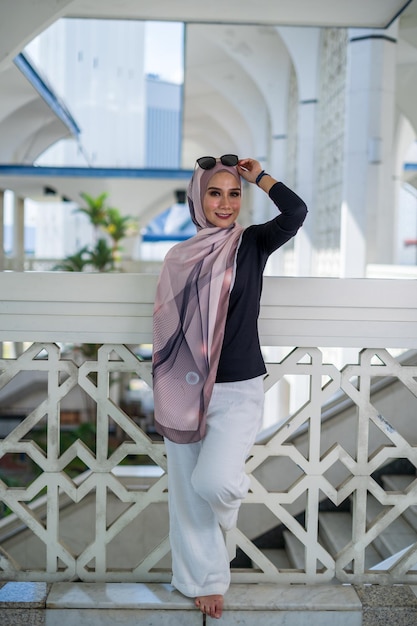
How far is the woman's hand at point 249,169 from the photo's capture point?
6.72 ft

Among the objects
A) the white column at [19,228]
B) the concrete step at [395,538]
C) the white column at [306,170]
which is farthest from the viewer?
the white column at [19,228]

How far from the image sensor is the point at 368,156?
7359 mm

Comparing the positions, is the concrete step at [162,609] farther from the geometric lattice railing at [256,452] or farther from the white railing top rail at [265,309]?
the white railing top rail at [265,309]

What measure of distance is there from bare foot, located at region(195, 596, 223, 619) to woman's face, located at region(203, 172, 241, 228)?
115 cm

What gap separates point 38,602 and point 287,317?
1190 mm

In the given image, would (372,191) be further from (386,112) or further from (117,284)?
(117,284)

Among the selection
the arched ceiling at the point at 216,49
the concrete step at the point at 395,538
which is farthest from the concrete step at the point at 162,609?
the arched ceiling at the point at 216,49

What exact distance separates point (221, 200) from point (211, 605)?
4.07 feet

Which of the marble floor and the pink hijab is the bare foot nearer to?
the marble floor

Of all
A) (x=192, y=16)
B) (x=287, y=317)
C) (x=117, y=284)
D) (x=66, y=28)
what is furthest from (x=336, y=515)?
(x=66, y=28)

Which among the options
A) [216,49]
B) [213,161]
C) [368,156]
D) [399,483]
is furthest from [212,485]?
[216,49]

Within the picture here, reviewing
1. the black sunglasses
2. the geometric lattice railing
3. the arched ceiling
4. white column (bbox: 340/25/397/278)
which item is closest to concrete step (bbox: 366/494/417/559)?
the geometric lattice railing

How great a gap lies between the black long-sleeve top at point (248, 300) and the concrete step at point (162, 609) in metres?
0.74

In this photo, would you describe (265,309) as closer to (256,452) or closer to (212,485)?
(256,452)
